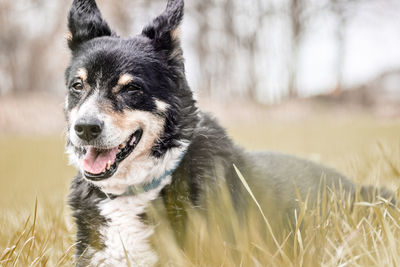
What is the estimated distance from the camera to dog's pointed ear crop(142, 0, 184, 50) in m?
2.96

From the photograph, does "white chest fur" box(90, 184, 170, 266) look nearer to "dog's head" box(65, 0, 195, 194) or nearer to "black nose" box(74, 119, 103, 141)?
"dog's head" box(65, 0, 195, 194)

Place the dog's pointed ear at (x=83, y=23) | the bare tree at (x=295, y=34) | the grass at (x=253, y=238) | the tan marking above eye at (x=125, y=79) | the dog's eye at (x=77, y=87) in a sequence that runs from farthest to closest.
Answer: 1. the bare tree at (x=295, y=34)
2. the dog's pointed ear at (x=83, y=23)
3. the dog's eye at (x=77, y=87)
4. the tan marking above eye at (x=125, y=79)
5. the grass at (x=253, y=238)

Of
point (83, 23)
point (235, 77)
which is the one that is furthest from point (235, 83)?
point (83, 23)

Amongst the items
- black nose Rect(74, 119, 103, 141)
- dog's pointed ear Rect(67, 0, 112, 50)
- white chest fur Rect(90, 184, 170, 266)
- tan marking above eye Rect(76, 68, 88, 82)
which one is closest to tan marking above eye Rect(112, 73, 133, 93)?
tan marking above eye Rect(76, 68, 88, 82)

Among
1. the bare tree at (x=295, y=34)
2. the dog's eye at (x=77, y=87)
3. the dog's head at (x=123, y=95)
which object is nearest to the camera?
the dog's head at (x=123, y=95)

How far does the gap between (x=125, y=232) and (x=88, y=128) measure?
731mm

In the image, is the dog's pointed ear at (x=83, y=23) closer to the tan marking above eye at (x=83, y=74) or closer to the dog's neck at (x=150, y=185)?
the tan marking above eye at (x=83, y=74)

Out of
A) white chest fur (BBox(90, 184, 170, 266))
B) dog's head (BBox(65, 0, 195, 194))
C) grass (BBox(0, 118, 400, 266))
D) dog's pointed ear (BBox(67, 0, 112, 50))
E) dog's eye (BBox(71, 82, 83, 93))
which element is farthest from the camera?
dog's pointed ear (BBox(67, 0, 112, 50))

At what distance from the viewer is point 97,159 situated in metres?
2.69

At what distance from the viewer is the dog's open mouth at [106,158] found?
255 centimetres

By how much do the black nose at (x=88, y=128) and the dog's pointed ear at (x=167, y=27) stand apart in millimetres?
866

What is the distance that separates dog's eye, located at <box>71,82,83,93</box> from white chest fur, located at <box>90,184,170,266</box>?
2.88 feet

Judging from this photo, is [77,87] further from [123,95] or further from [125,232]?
[125,232]

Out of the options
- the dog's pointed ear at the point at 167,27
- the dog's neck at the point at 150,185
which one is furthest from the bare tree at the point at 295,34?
the dog's neck at the point at 150,185
